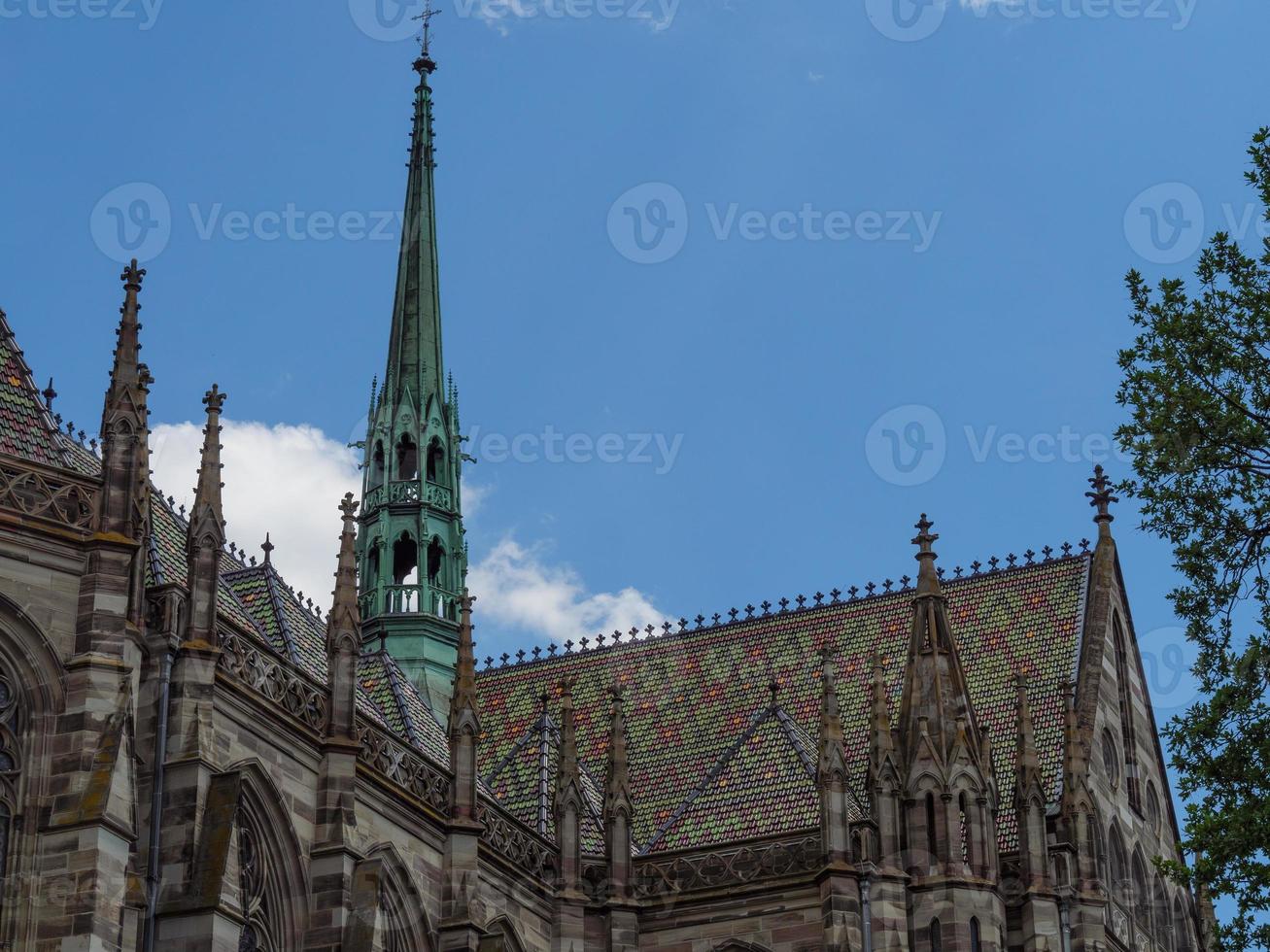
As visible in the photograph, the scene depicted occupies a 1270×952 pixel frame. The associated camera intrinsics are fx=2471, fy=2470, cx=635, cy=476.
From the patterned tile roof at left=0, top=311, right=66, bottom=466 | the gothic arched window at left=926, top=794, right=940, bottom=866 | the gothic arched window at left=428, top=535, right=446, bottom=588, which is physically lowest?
the gothic arched window at left=926, top=794, right=940, bottom=866

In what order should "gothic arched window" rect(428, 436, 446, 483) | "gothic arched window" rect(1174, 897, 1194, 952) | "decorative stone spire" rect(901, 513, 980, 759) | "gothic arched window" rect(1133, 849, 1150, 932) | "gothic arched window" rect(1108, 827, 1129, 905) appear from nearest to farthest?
"decorative stone spire" rect(901, 513, 980, 759) < "gothic arched window" rect(1108, 827, 1129, 905) < "gothic arched window" rect(1133, 849, 1150, 932) < "gothic arched window" rect(1174, 897, 1194, 952) < "gothic arched window" rect(428, 436, 446, 483)

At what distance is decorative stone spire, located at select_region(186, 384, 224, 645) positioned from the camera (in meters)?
33.7

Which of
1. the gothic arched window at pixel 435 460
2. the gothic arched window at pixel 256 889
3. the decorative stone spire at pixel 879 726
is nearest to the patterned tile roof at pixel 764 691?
the decorative stone spire at pixel 879 726

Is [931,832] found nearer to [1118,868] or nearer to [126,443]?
[1118,868]

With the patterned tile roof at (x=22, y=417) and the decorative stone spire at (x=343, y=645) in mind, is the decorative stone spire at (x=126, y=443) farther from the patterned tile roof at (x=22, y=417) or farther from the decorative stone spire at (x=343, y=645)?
the decorative stone spire at (x=343, y=645)

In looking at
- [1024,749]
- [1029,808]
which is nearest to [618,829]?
[1029,808]

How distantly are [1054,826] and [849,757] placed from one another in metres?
4.49

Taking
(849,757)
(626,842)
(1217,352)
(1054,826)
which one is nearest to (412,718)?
(626,842)

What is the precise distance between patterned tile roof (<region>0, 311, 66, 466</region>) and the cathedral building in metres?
0.06

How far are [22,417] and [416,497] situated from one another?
2158 cm

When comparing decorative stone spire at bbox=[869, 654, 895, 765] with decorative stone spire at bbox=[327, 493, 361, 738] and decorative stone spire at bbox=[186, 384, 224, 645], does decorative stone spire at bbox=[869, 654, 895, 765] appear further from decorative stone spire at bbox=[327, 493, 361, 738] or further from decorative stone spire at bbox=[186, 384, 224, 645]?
decorative stone spire at bbox=[186, 384, 224, 645]

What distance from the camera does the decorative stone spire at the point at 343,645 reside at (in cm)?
3700

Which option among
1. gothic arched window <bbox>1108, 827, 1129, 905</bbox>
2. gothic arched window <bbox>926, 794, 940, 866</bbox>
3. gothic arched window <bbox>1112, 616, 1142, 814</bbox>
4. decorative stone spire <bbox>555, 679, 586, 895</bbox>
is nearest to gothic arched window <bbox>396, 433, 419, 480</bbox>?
decorative stone spire <bbox>555, 679, 586, 895</bbox>

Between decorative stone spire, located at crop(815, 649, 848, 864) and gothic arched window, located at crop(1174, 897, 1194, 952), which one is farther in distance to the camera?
gothic arched window, located at crop(1174, 897, 1194, 952)
